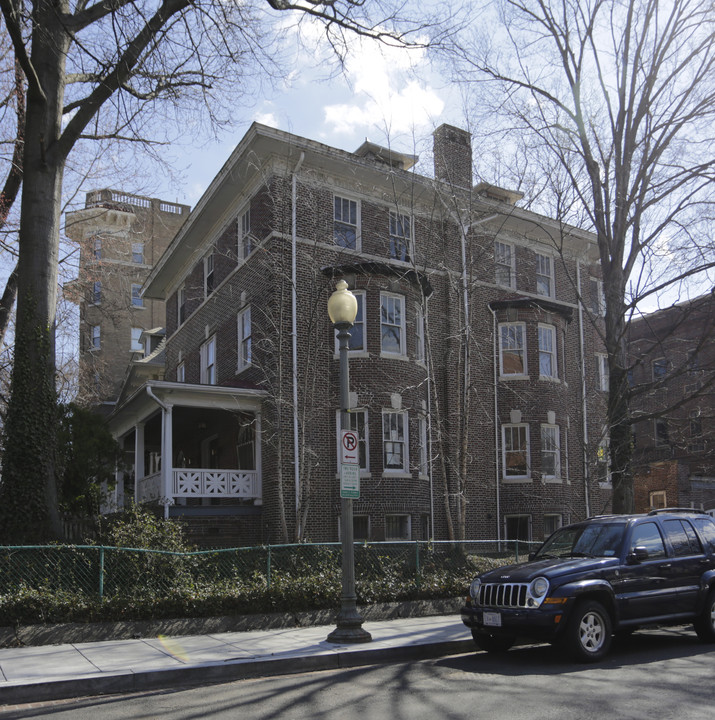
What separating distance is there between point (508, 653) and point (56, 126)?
11.9 meters

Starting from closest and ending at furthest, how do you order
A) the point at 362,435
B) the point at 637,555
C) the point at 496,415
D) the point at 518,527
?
the point at 637,555
the point at 362,435
the point at 518,527
the point at 496,415

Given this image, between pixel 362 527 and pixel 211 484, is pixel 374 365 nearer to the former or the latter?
pixel 362 527

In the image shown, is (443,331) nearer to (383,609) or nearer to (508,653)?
(383,609)

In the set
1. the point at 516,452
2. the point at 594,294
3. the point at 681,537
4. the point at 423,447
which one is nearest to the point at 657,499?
the point at 594,294

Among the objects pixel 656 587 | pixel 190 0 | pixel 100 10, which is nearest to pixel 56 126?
pixel 100 10

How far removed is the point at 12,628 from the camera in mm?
9734

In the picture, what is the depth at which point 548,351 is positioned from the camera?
2523 centimetres

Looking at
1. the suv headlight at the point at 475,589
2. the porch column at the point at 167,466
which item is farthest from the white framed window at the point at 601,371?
the suv headlight at the point at 475,589

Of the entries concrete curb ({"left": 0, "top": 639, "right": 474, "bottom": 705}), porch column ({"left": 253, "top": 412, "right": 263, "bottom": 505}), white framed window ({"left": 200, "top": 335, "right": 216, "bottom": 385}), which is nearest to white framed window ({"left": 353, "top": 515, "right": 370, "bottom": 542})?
porch column ({"left": 253, "top": 412, "right": 263, "bottom": 505})

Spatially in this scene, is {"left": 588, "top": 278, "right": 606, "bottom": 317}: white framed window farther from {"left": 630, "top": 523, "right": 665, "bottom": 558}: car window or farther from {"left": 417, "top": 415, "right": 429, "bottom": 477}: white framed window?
{"left": 630, "top": 523, "right": 665, "bottom": 558}: car window

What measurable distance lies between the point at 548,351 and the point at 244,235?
416 inches

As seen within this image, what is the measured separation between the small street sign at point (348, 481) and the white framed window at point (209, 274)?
16.3 metres

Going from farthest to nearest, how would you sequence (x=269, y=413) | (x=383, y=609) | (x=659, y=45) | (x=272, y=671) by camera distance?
(x=269, y=413)
(x=659, y=45)
(x=383, y=609)
(x=272, y=671)

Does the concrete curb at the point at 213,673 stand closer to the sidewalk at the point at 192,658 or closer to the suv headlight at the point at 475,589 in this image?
the sidewalk at the point at 192,658
